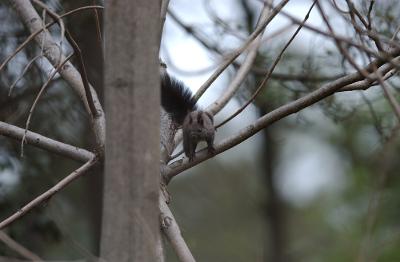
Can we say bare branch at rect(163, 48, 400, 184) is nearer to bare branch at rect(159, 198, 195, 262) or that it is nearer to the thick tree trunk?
bare branch at rect(159, 198, 195, 262)

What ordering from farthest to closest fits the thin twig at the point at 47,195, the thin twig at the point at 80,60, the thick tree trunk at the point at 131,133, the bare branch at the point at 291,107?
the bare branch at the point at 291,107 → the thin twig at the point at 47,195 → the thin twig at the point at 80,60 → the thick tree trunk at the point at 131,133

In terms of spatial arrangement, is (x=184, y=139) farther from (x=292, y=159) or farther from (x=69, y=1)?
(x=292, y=159)

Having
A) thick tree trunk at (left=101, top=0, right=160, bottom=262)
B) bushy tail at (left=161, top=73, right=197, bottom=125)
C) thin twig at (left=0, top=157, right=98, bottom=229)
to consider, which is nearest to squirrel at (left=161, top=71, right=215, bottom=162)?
bushy tail at (left=161, top=73, right=197, bottom=125)

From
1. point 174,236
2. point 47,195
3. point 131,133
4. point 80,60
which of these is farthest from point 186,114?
point 131,133

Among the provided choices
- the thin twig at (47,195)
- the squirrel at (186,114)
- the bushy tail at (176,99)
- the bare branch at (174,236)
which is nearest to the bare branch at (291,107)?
the bare branch at (174,236)

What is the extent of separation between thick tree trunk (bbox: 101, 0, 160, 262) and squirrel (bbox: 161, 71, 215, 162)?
1921mm

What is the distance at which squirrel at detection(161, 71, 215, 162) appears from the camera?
386 centimetres

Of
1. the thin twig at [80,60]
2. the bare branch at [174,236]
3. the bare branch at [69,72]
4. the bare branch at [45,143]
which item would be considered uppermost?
the bare branch at [69,72]

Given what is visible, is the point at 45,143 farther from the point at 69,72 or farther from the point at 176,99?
the point at 176,99

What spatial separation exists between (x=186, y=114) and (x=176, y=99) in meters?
0.10

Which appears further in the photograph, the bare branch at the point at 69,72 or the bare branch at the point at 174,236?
the bare branch at the point at 69,72

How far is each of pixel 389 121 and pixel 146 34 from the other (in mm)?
3880

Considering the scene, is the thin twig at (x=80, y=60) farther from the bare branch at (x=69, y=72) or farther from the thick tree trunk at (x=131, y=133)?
the thick tree trunk at (x=131, y=133)

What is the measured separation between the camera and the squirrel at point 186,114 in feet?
12.6
